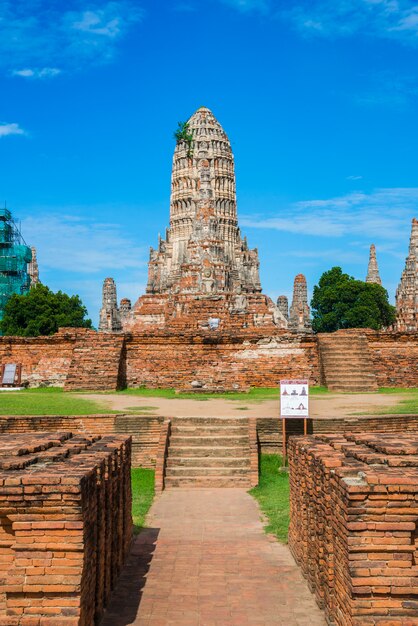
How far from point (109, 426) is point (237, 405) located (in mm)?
3069

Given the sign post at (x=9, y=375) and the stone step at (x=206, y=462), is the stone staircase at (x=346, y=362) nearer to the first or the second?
the stone step at (x=206, y=462)

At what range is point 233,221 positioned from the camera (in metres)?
65.1

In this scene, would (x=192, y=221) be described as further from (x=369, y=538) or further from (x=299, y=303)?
(x=369, y=538)

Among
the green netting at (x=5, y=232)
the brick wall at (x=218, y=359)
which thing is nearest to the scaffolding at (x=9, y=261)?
the green netting at (x=5, y=232)

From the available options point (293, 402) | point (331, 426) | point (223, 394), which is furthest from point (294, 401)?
point (223, 394)

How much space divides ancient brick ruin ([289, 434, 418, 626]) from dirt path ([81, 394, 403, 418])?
19.8ft

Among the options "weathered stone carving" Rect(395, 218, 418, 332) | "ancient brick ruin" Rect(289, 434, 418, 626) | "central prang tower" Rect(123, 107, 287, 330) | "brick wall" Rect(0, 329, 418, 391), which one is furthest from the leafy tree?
"ancient brick ruin" Rect(289, 434, 418, 626)

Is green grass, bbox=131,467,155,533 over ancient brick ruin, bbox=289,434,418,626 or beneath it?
beneath

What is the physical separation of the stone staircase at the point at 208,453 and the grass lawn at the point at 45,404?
1897 millimetres

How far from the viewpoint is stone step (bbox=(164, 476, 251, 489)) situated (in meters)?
9.83

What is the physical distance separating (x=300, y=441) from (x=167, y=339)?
10959mm

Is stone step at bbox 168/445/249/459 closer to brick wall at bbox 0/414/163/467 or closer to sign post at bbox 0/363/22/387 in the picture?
brick wall at bbox 0/414/163/467

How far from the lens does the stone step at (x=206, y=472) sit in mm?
10016

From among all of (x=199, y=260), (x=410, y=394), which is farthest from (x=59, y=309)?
(x=410, y=394)
